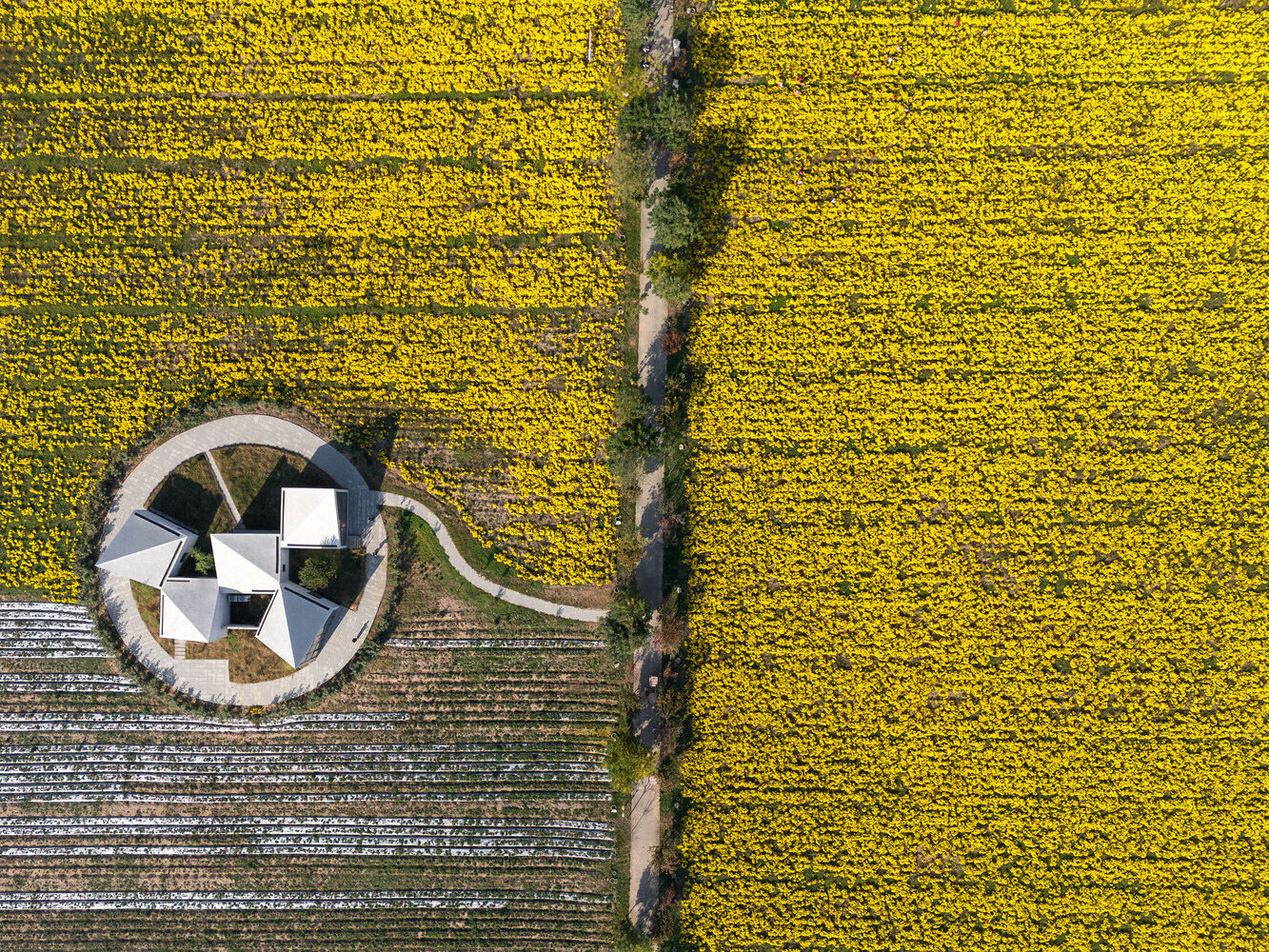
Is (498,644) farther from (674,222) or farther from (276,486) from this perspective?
(674,222)

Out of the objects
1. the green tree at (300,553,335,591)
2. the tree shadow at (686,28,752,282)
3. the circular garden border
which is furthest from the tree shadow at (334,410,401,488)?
the tree shadow at (686,28,752,282)

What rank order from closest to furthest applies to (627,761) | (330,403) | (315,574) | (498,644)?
(627,761) < (315,574) < (498,644) < (330,403)

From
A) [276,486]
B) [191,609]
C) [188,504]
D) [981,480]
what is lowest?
[191,609]

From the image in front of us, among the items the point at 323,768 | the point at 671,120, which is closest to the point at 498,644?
the point at 323,768

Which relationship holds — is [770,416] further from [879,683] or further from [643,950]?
[643,950]

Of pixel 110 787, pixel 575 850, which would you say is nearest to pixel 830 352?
pixel 575 850

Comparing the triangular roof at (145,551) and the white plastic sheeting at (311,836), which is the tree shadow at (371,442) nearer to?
the triangular roof at (145,551)

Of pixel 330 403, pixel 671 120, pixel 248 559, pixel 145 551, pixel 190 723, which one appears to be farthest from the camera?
pixel 330 403

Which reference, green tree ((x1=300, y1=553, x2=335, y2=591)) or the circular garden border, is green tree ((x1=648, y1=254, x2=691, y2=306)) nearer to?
the circular garden border
